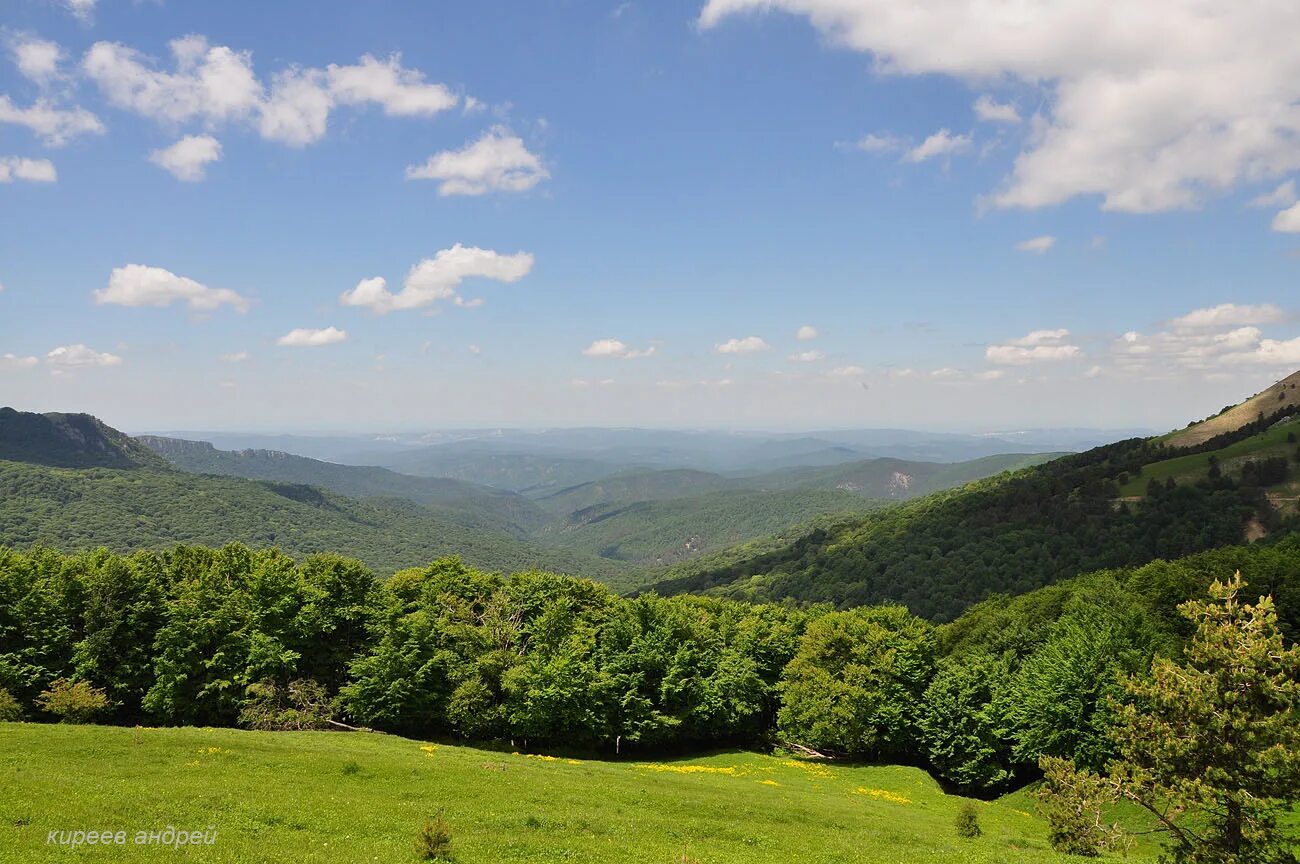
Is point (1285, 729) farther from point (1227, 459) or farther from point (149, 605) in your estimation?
point (1227, 459)

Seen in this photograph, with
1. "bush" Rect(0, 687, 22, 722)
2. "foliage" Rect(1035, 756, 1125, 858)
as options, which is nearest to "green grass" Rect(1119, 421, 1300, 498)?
"foliage" Rect(1035, 756, 1125, 858)

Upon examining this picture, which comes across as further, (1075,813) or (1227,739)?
(1075,813)

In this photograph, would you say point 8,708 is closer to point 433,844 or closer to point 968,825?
point 433,844

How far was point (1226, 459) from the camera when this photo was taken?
581 feet

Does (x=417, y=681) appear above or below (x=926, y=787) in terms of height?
above

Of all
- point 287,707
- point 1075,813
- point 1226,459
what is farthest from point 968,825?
point 1226,459

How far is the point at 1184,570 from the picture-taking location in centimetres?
6544

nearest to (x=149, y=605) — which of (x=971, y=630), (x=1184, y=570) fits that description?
(x=971, y=630)

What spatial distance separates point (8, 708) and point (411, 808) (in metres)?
40.1

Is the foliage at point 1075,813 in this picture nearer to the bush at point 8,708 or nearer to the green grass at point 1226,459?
the bush at point 8,708

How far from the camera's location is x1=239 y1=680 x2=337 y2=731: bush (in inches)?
1955

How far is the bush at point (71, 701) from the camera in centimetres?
4597

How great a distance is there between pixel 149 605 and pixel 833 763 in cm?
6329

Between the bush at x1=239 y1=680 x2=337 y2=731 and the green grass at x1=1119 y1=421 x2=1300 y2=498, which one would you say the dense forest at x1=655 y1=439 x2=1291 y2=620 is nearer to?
the green grass at x1=1119 y1=421 x2=1300 y2=498
